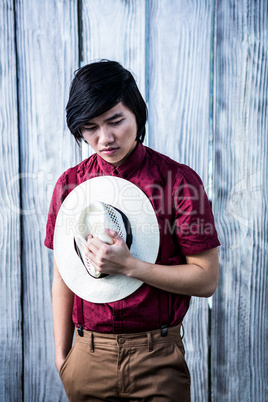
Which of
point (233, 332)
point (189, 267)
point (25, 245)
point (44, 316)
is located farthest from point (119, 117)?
point (233, 332)

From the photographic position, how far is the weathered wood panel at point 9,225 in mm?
1519

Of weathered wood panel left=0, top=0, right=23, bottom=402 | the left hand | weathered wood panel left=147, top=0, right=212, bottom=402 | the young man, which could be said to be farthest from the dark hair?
weathered wood panel left=0, top=0, right=23, bottom=402

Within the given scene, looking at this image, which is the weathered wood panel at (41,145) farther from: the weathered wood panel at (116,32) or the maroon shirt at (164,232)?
the maroon shirt at (164,232)

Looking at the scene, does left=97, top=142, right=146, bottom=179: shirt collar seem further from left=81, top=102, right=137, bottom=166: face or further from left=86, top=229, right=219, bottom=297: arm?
left=86, top=229, right=219, bottom=297: arm

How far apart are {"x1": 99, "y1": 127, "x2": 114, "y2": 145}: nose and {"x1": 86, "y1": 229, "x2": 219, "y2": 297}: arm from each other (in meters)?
0.25

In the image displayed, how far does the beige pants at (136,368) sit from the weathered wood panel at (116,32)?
38.8 inches

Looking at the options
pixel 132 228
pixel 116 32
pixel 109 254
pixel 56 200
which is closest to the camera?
pixel 109 254

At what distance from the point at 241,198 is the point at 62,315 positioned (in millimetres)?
885

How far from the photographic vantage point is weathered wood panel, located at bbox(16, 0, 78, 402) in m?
1.51

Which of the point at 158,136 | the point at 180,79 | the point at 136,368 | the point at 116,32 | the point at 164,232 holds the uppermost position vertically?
the point at 116,32

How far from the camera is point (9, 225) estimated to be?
1562 mm

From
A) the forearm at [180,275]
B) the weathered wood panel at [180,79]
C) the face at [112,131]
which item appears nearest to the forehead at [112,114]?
the face at [112,131]

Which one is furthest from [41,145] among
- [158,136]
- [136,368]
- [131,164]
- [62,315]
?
[136,368]

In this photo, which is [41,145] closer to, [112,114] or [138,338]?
[112,114]
